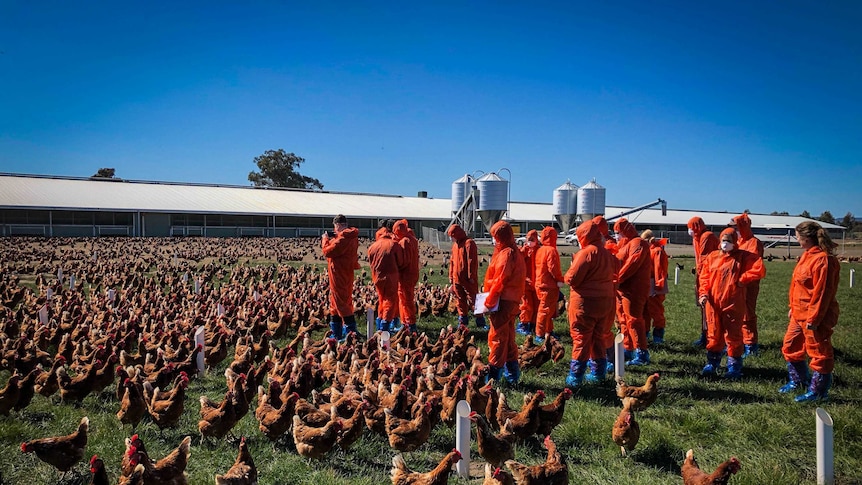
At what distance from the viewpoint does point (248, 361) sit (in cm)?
733

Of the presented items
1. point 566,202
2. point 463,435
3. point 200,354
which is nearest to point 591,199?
point 566,202

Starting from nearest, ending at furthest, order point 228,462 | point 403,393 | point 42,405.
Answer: point 228,462 → point 403,393 → point 42,405

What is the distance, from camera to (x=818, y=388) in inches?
241

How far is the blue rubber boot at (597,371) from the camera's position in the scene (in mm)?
6992

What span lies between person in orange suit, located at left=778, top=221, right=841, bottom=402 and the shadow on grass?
7.37 ft

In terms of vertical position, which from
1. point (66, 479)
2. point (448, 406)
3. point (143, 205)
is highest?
point (143, 205)

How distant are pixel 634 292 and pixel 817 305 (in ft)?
8.04

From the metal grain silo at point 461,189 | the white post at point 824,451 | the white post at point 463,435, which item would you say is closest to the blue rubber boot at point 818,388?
the white post at point 824,451

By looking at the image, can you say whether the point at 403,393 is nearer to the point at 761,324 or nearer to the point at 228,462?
the point at 228,462

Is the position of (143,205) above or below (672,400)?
above

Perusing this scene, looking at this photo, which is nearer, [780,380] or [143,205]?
[780,380]

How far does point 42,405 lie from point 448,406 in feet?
16.7

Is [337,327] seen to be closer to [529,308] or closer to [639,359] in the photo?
[529,308]

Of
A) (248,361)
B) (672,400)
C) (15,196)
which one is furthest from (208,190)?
(672,400)
